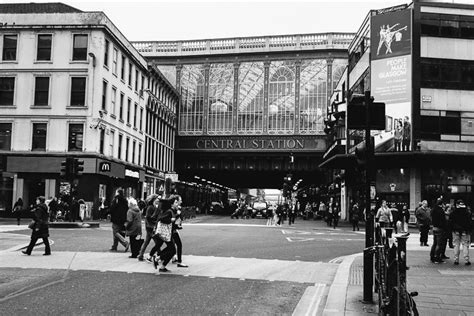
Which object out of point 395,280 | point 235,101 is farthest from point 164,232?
point 235,101

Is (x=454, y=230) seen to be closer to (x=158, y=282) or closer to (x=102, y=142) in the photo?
(x=158, y=282)

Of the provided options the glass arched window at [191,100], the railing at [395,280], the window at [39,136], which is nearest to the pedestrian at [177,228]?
the railing at [395,280]

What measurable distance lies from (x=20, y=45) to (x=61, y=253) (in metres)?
31.3

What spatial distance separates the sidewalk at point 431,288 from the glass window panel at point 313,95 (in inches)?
2025

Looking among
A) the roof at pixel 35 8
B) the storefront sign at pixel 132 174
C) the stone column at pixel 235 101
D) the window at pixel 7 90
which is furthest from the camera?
the stone column at pixel 235 101

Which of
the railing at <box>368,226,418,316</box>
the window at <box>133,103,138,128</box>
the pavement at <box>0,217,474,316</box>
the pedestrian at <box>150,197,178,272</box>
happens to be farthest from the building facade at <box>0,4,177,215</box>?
the railing at <box>368,226,418,316</box>

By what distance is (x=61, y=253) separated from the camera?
14.6 meters

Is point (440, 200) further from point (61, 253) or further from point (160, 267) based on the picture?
point (61, 253)

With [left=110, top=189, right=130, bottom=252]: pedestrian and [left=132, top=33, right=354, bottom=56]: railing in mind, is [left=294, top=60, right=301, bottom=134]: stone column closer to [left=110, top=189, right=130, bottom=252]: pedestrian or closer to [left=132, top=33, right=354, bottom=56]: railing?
[left=132, top=33, right=354, bottom=56]: railing

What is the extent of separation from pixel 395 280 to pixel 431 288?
4.30 metres

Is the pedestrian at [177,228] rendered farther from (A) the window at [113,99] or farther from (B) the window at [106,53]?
(A) the window at [113,99]

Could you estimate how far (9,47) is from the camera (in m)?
41.5

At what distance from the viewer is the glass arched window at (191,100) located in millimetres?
68688

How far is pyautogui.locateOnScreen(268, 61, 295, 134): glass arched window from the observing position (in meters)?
65.8
